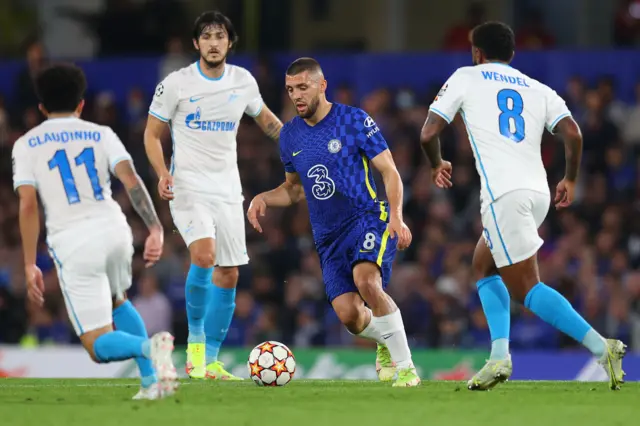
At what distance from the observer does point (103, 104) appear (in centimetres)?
1919

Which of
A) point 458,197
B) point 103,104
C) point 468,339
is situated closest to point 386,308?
point 468,339

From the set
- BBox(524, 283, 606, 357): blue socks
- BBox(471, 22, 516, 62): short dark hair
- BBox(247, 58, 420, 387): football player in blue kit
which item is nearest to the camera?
BBox(524, 283, 606, 357): blue socks

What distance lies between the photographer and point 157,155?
10633 mm

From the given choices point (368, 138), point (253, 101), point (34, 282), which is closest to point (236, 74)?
point (253, 101)

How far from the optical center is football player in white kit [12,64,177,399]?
8227 mm

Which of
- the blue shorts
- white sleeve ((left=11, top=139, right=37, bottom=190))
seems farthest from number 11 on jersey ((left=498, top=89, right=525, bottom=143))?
white sleeve ((left=11, top=139, right=37, bottom=190))

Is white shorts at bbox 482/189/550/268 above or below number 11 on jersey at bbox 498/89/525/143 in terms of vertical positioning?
below

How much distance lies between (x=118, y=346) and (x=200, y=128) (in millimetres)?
3113

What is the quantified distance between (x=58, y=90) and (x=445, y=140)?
9.15 meters

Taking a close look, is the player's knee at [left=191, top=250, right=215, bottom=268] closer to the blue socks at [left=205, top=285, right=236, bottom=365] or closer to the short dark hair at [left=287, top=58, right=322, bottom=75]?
the blue socks at [left=205, top=285, right=236, bottom=365]

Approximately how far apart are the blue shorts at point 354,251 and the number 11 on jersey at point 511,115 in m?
1.20

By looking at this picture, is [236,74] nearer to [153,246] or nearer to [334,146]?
[334,146]

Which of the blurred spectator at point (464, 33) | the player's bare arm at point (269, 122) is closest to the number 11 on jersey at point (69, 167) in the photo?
the player's bare arm at point (269, 122)

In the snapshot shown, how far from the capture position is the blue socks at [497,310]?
9117mm
